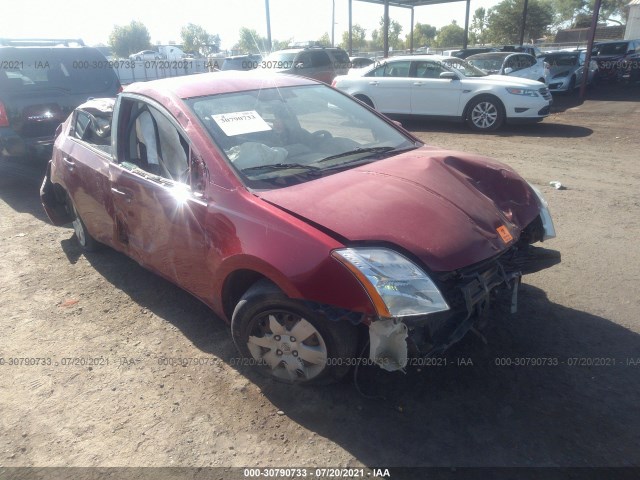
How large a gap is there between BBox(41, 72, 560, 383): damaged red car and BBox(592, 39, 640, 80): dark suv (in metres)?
19.5

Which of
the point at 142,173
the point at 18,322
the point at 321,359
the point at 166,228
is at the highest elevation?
the point at 142,173

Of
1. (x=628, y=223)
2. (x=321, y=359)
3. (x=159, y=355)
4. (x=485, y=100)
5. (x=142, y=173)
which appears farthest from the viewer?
(x=485, y=100)

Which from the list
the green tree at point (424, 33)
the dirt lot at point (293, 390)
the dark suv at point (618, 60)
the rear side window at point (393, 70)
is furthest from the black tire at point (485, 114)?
the green tree at point (424, 33)

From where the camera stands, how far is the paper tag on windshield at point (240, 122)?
130 inches

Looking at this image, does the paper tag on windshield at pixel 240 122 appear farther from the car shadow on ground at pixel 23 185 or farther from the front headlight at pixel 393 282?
the car shadow on ground at pixel 23 185

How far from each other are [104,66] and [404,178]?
6.99 meters

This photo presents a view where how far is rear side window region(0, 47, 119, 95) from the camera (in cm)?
727

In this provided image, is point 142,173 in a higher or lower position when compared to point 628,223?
higher

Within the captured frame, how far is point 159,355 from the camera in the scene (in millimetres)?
3416

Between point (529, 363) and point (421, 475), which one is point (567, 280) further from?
point (421, 475)

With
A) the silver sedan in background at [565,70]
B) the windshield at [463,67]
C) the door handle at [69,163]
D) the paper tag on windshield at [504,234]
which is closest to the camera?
the paper tag on windshield at [504,234]

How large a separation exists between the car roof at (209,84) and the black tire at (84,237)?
163 cm

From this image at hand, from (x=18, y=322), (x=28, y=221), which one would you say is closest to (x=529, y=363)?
(x=18, y=322)

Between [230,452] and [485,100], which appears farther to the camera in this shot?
[485,100]
